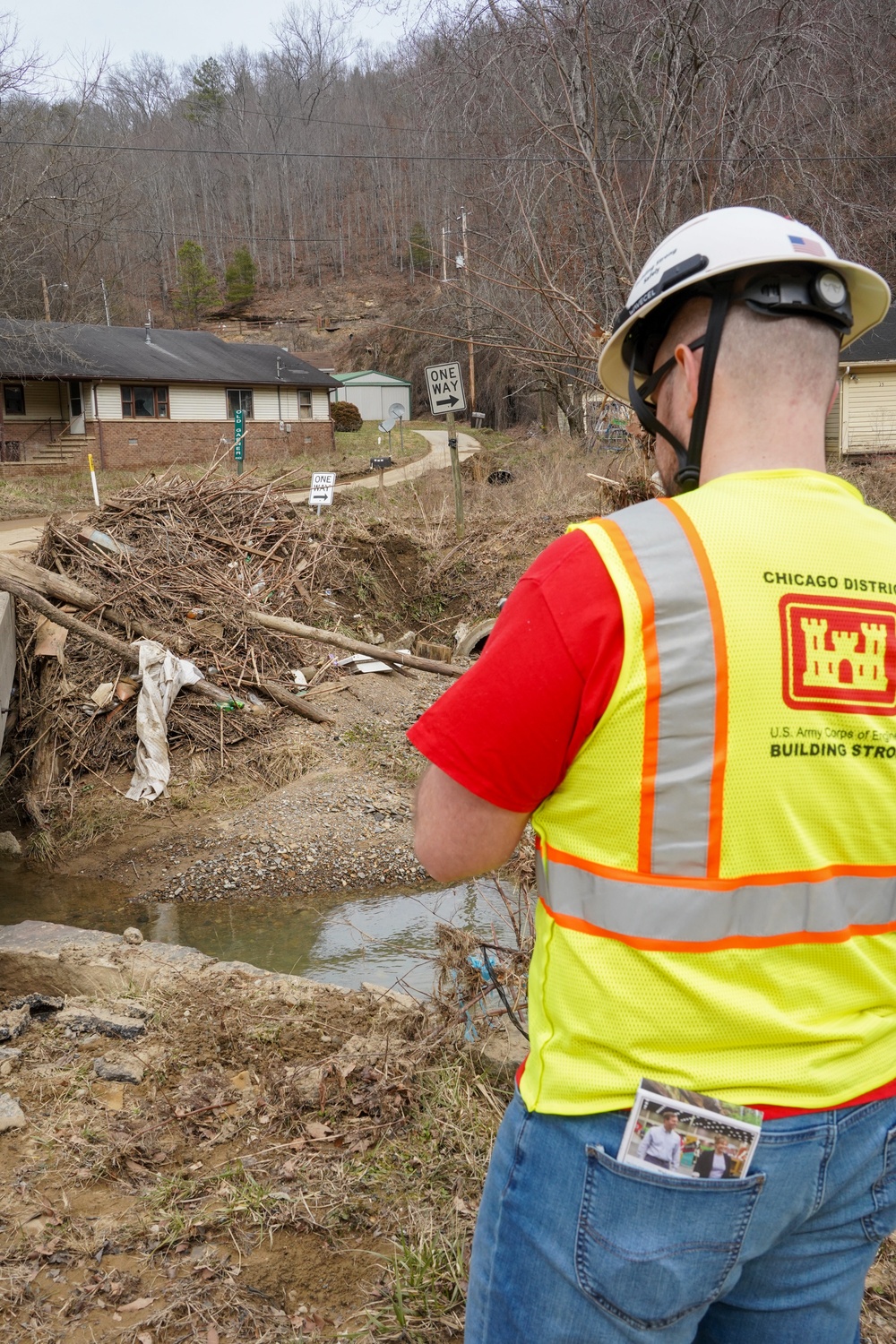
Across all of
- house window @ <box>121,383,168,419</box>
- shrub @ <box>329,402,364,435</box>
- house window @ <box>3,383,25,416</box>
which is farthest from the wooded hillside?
shrub @ <box>329,402,364,435</box>

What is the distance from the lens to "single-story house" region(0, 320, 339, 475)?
35906 mm

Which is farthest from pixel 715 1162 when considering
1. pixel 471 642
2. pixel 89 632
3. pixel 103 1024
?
pixel 471 642

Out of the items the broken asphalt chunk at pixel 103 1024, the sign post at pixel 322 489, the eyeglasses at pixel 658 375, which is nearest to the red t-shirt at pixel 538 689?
the eyeglasses at pixel 658 375

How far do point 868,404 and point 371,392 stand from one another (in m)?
36.0

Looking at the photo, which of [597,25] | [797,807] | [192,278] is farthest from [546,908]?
[192,278]

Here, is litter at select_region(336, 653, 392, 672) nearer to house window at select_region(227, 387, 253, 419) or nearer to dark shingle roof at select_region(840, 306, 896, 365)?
dark shingle roof at select_region(840, 306, 896, 365)

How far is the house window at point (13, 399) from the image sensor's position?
3722cm

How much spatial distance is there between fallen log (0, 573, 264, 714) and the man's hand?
385 inches

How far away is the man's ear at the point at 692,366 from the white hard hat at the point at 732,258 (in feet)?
0.28

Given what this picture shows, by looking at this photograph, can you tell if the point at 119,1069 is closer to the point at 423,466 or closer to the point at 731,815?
the point at 731,815

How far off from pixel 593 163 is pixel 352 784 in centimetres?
642

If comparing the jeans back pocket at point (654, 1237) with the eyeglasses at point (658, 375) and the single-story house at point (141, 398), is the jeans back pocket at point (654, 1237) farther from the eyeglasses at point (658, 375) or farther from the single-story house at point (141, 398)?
the single-story house at point (141, 398)

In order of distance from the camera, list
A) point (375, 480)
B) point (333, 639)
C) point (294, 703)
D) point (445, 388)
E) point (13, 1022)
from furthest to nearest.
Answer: point (375, 480), point (445, 388), point (333, 639), point (294, 703), point (13, 1022)

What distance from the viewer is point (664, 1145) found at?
127cm
